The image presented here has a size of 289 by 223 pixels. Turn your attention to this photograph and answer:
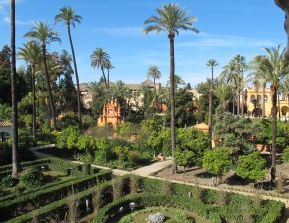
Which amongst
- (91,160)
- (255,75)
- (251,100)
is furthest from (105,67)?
(255,75)

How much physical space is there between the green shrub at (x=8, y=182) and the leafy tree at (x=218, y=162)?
500 inches

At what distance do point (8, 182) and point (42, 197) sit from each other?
4988 millimetres

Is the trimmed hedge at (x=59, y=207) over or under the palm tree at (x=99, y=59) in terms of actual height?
under

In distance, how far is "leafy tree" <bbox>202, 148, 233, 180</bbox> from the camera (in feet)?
65.3

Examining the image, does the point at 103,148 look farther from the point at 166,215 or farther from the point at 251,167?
the point at 251,167

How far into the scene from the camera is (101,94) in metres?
59.2

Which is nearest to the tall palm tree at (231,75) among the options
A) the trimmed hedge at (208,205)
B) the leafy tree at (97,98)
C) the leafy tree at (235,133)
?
the leafy tree at (97,98)

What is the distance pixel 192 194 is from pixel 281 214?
4.76 meters

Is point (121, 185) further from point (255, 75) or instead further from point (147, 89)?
point (147, 89)

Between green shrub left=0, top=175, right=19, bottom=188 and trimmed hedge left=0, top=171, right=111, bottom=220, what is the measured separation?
431cm

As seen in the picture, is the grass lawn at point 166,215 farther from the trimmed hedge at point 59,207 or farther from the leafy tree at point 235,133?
the leafy tree at point 235,133

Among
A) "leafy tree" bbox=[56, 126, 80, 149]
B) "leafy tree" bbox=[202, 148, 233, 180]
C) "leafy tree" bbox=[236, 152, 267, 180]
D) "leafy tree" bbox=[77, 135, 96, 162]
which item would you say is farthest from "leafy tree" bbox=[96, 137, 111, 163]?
"leafy tree" bbox=[236, 152, 267, 180]

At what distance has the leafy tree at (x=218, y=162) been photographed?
65.3 ft

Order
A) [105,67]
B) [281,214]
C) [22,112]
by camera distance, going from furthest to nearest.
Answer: [105,67], [22,112], [281,214]
